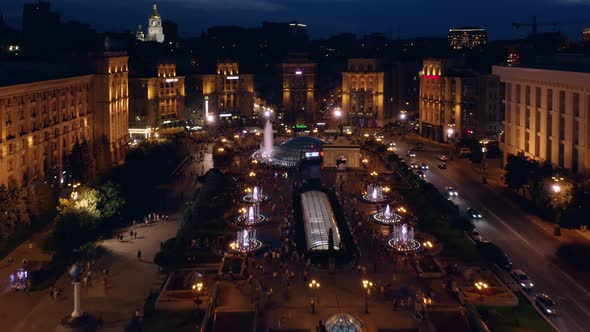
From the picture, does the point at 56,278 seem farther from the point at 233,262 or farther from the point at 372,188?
the point at 372,188

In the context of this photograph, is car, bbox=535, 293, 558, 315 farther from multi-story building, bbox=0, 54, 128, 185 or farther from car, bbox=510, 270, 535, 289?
multi-story building, bbox=0, 54, 128, 185

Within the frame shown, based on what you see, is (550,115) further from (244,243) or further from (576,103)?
(244,243)

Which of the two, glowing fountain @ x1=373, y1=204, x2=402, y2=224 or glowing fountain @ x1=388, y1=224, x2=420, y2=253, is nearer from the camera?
glowing fountain @ x1=388, y1=224, x2=420, y2=253

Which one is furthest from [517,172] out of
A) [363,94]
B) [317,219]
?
[363,94]

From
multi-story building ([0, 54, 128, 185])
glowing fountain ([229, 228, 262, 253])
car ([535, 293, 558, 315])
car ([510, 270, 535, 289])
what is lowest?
car ([535, 293, 558, 315])

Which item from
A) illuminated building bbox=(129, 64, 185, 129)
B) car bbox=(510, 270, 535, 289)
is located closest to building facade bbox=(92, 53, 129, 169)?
illuminated building bbox=(129, 64, 185, 129)

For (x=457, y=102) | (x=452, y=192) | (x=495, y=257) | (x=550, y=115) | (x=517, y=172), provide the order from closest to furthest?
(x=495, y=257), (x=517, y=172), (x=550, y=115), (x=452, y=192), (x=457, y=102)

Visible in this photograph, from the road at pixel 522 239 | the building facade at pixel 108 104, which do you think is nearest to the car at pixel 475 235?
the road at pixel 522 239

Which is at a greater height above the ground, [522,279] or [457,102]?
[457,102]
